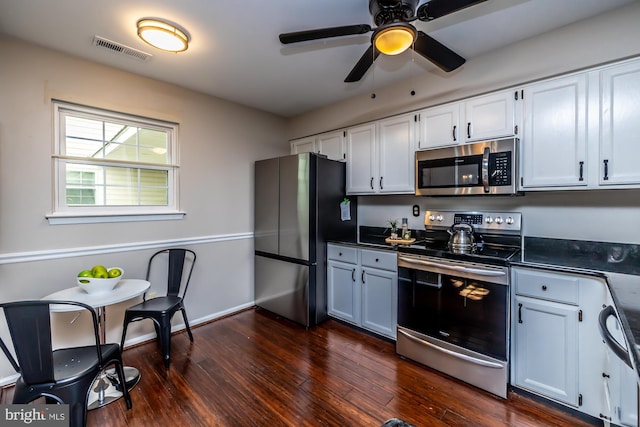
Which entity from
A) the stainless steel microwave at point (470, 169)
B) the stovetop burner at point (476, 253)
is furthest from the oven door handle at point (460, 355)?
the stainless steel microwave at point (470, 169)

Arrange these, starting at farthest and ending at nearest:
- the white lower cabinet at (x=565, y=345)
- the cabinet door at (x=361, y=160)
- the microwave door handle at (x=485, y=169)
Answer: the cabinet door at (x=361, y=160) → the microwave door handle at (x=485, y=169) → the white lower cabinet at (x=565, y=345)

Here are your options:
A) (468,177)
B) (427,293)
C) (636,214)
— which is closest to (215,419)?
(427,293)

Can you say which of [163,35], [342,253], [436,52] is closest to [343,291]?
[342,253]

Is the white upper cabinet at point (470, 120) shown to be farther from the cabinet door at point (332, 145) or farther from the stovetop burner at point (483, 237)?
the cabinet door at point (332, 145)

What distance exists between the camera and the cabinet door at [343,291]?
2928 mm

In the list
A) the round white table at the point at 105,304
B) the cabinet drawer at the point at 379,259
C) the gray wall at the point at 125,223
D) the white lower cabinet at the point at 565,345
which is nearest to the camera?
the white lower cabinet at the point at 565,345

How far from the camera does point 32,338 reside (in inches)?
55.7

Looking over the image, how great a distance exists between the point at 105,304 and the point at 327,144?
8.70 feet

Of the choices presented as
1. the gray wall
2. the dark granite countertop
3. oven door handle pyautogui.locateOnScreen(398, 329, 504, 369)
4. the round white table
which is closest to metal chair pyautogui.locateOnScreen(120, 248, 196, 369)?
the gray wall

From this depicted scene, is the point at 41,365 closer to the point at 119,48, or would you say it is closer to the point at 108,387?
the point at 108,387

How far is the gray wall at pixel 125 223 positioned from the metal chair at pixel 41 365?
0.96 metres

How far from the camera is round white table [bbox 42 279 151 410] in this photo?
6.26ft

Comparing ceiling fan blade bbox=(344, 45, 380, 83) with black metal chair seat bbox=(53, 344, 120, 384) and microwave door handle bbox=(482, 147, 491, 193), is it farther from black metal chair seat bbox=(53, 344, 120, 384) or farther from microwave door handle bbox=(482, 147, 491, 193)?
black metal chair seat bbox=(53, 344, 120, 384)

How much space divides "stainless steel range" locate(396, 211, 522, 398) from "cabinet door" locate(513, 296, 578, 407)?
10 cm
